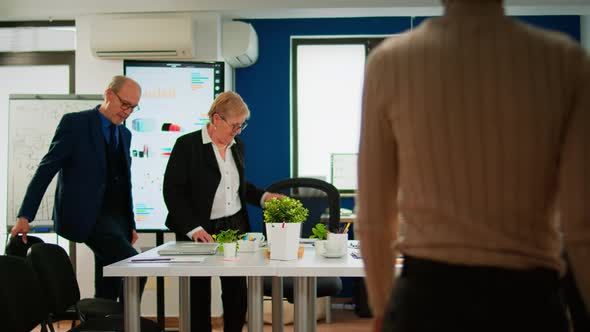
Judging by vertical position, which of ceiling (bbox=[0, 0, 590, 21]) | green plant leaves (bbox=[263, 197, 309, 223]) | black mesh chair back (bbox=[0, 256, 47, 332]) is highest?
ceiling (bbox=[0, 0, 590, 21])

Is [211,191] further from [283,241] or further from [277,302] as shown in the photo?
[283,241]

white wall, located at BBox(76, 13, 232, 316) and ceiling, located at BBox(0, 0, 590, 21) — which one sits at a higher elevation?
ceiling, located at BBox(0, 0, 590, 21)

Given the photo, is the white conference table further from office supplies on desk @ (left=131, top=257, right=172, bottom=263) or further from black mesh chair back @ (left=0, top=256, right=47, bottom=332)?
black mesh chair back @ (left=0, top=256, right=47, bottom=332)

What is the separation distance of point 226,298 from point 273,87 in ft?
9.94

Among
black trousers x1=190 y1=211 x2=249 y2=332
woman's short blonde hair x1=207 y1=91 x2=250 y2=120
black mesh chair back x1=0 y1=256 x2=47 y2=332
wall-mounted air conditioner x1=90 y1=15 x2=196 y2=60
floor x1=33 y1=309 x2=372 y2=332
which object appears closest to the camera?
→ black mesh chair back x1=0 y1=256 x2=47 y2=332

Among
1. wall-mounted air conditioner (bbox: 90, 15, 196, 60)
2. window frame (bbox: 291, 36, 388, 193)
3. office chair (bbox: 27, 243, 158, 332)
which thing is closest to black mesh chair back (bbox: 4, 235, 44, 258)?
office chair (bbox: 27, 243, 158, 332)

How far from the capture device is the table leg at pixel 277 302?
266 centimetres

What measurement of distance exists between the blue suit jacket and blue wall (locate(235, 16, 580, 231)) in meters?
2.48

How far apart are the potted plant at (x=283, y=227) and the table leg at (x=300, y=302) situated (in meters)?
0.10

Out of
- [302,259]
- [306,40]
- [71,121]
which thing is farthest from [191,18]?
[302,259]

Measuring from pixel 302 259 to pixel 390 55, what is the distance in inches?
55.2

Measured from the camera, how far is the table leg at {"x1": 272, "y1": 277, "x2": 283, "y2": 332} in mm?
2656

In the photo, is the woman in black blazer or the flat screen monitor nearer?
the woman in black blazer

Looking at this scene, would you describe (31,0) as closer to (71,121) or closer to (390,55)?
(71,121)
